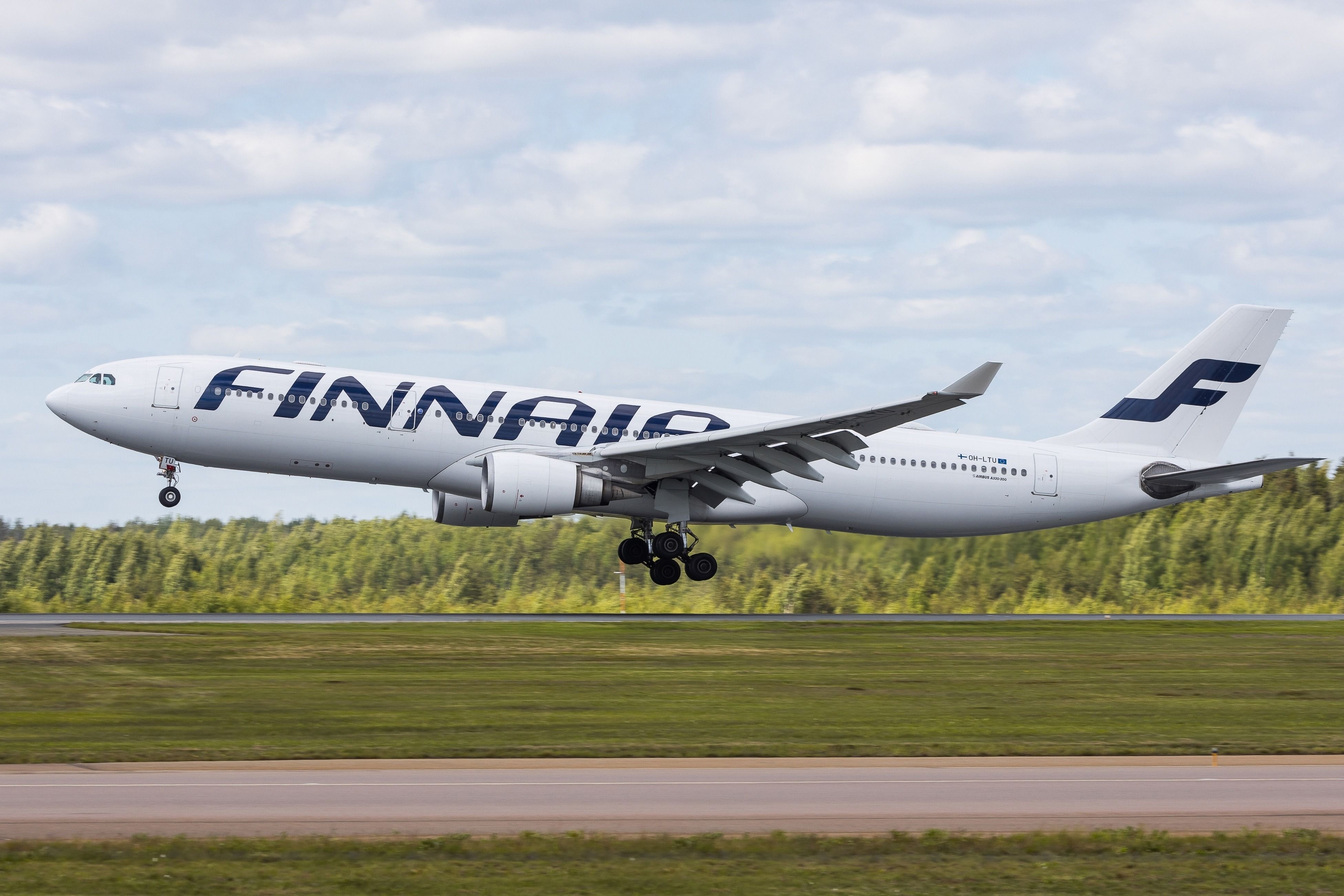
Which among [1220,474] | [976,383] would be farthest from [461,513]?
[1220,474]

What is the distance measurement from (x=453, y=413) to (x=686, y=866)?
2377 cm

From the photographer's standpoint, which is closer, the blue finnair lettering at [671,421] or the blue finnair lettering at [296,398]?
the blue finnair lettering at [296,398]

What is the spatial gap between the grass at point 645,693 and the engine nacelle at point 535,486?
3.14 m

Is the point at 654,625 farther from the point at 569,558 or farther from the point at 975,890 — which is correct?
the point at 975,890

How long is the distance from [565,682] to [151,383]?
1612cm

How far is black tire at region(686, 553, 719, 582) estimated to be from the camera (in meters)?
35.2

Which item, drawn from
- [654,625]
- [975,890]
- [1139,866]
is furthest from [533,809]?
[654,625]

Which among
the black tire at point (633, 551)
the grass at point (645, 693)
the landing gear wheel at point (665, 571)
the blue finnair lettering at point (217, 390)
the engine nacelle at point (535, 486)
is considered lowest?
the grass at point (645, 693)

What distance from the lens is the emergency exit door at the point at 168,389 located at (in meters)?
31.9

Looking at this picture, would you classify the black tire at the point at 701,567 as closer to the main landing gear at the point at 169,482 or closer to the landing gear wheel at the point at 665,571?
the landing gear wheel at the point at 665,571

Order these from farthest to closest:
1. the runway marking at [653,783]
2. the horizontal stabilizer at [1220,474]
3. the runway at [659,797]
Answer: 1. the horizontal stabilizer at [1220,474]
2. the runway marking at [653,783]
3. the runway at [659,797]

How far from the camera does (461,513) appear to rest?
35062 mm

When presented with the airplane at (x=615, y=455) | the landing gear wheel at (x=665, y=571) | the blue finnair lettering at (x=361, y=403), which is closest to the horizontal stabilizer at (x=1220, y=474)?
the airplane at (x=615, y=455)

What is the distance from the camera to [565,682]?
20.6m
